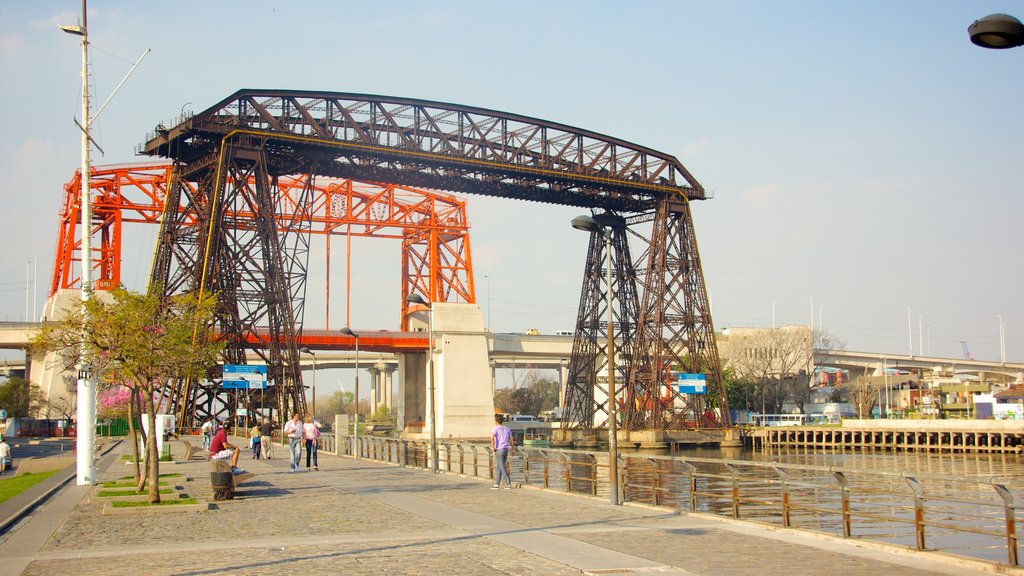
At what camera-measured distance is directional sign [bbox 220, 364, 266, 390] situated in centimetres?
5622

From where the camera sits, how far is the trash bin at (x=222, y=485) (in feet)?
76.4

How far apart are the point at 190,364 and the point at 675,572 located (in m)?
15.6

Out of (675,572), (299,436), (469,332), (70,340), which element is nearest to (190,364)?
(70,340)

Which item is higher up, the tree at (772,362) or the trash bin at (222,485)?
the tree at (772,362)

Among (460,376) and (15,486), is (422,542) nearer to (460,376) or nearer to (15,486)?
(15,486)

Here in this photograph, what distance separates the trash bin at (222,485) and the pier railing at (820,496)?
7543 mm

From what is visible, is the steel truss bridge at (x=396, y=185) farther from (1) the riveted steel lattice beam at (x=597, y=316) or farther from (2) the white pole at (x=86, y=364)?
(2) the white pole at (x=86, y=364)

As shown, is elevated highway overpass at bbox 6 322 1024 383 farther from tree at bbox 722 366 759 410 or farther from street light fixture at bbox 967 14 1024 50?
street light fixture at bbox 967 14 1024 50

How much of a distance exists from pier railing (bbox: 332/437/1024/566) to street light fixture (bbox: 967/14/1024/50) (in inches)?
232

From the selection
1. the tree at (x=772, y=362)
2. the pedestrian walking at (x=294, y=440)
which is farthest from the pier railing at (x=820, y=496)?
the tree at (x=772, y=362)

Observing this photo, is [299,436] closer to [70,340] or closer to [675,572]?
[70,340]

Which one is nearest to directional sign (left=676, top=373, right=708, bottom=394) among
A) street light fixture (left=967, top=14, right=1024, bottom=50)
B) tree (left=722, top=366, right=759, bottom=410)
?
tree (left=722, top=366, right=759, bottom=410)

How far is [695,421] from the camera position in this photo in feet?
243

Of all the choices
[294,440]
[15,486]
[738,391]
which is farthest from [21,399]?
[738,391]
